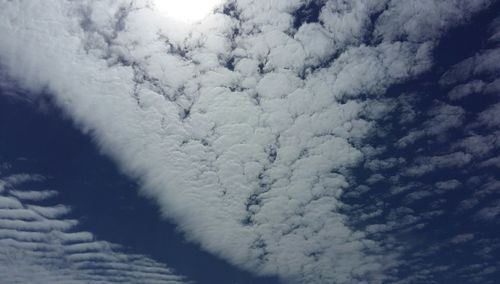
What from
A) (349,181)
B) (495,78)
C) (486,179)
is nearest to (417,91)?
(495,78)

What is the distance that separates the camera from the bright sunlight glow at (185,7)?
20.2ft

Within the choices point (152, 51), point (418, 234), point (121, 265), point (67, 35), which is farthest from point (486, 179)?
point (121, 265)

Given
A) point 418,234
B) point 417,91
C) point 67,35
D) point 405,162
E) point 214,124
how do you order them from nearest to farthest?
point 67,35
point 417,91
point 214,124
point 405,162
point 418,234

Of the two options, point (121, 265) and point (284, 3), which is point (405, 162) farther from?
point (121, 265)

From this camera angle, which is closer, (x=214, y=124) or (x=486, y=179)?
(x=214, y=124)

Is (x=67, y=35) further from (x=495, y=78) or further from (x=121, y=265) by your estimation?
(x=121, y=265)

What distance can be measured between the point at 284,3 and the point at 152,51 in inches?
114

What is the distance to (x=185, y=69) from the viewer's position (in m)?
7.14

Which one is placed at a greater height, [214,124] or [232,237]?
[214,124]

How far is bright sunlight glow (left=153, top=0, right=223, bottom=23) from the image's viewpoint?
6164 mm

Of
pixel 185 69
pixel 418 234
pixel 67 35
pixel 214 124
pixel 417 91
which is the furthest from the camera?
pixel 418 234

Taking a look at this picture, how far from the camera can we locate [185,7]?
6.20 m

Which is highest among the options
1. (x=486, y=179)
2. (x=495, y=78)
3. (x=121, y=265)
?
(x=495, y=78)

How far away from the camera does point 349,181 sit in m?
10.0
